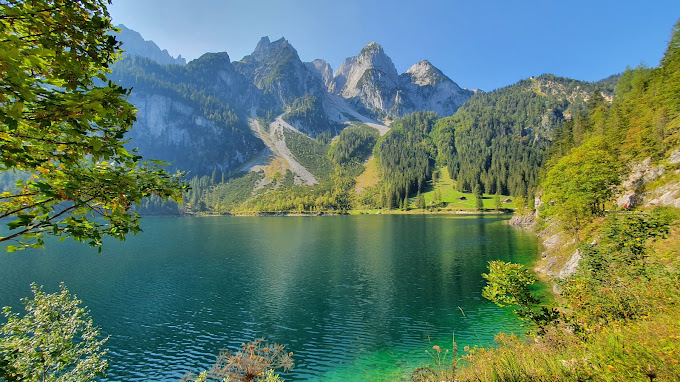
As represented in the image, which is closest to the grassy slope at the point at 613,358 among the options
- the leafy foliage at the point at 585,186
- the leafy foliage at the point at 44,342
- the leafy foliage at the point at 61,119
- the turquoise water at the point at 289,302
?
the turquoise water at the point at 289,302

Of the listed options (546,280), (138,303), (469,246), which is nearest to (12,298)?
(138,303)

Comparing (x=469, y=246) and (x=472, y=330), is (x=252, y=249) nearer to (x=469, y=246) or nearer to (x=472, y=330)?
(x=469, y=246)

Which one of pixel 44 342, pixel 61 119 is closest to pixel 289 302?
pixel 44 342

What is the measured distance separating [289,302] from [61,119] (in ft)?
115

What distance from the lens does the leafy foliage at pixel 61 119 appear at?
3.73 m

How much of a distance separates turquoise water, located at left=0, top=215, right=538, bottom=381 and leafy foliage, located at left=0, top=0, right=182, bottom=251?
599 inches

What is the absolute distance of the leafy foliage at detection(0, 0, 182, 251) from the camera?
12.2 feet

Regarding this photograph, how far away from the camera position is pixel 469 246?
6650 centimetres

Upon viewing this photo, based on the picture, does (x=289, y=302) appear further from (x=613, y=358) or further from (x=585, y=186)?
(x=585, y=186)

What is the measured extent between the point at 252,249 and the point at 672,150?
79.1 m

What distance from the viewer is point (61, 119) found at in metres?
3.98

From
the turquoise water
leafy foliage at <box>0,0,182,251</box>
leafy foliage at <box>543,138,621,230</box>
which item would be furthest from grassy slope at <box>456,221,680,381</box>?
leafy foliage at <box>543,138,621,230</box>

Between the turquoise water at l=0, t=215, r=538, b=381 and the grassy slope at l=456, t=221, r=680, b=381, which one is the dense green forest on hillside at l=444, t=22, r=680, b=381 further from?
the turquoise water at l=0, t=215, r=538, b=381

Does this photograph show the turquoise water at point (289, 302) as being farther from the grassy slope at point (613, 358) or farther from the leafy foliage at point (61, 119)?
the leafy foliage at point (61, 119)
